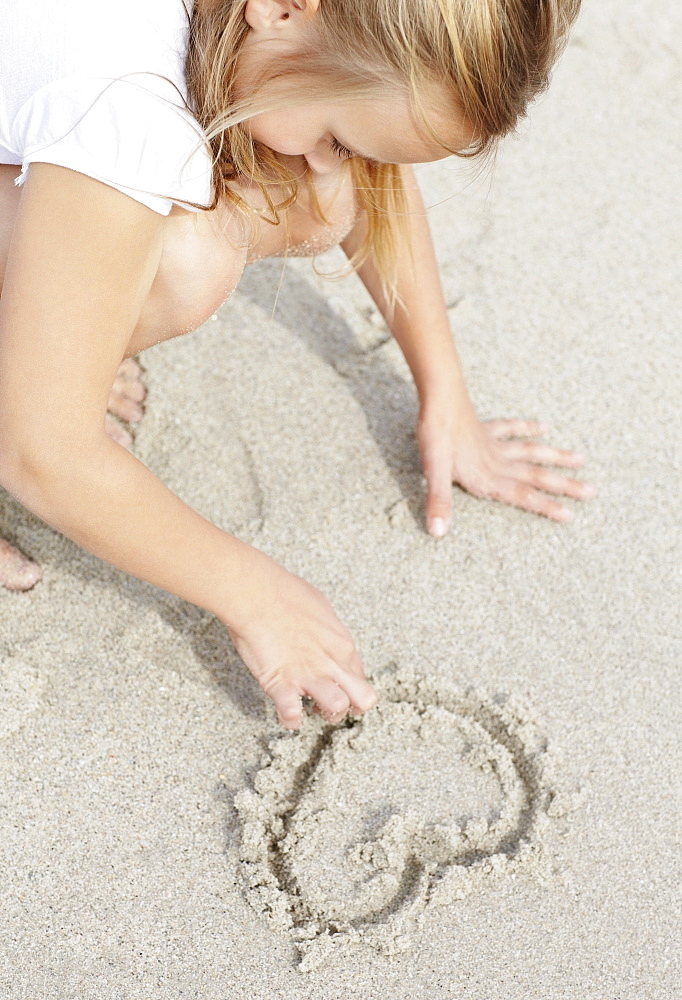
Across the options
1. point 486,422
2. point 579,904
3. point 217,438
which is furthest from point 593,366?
point 579,904

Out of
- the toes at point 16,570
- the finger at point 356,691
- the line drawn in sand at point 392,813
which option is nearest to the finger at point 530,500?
the line drawn in sand at point 392,813

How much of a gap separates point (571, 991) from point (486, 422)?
870 millimetres

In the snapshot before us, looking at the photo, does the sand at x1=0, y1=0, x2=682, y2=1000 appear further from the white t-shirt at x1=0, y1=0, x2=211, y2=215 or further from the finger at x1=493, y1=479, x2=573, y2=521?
the white t-shirt at x1=0, y1=0, x2=211, y2=215

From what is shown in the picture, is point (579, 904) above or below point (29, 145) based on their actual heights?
below

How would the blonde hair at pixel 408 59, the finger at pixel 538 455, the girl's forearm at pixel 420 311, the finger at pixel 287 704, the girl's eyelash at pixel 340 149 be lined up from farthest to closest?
the finger at pixel 538 455
the girl's forearm at pixel 420 311
the finger at pixel 287 704
the girl's eyelash at pixel 340 149
the blonde hair at pixel 408 59

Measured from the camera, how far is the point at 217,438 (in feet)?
5.35

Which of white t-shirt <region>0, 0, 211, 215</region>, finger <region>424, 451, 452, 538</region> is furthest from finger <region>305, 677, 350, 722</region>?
white t-shirt <region>0, 0, 211, 215</region>

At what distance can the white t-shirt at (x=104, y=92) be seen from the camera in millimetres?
971

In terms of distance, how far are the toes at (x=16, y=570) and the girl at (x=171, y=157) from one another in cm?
28

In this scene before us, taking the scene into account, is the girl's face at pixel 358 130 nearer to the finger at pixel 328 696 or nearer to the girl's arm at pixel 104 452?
the girl's arm at pixel 104 452

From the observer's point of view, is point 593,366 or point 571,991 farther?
point 593,366

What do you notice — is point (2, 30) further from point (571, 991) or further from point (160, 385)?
point (571, 991)

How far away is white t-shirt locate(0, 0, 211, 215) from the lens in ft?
3.18

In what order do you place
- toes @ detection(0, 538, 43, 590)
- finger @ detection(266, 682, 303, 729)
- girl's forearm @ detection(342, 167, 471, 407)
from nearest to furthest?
finger @ detection(266, 682, 303, 729)
toes @ detection(0, 538, 43, 590)
girl's forearm @ detection(342, 167, 471, 407)
